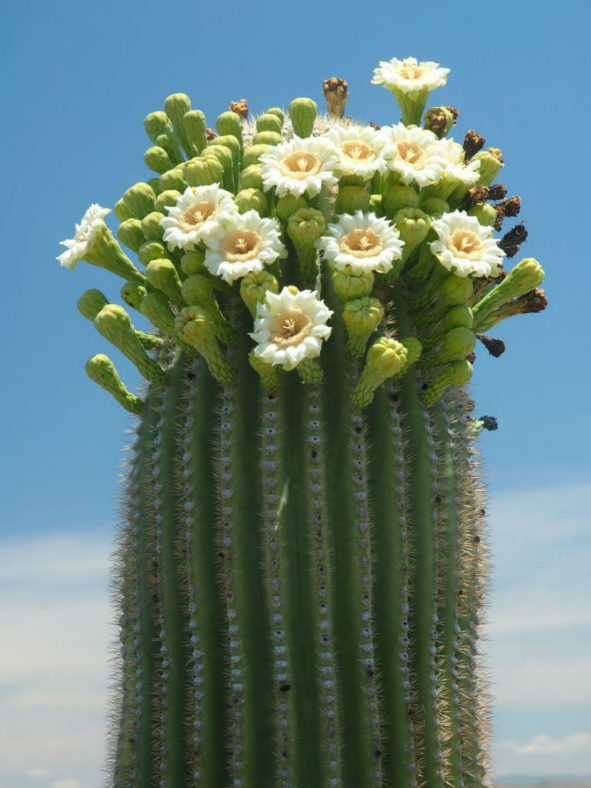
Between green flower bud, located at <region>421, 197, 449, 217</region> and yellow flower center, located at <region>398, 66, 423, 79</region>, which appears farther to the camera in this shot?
yellow flower center, located at <region>398, 66, 423, 79</region>

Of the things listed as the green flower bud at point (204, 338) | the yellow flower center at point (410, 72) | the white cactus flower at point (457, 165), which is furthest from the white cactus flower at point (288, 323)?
the yellow flower center at point (410, 72)

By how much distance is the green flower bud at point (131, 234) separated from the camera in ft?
18.6

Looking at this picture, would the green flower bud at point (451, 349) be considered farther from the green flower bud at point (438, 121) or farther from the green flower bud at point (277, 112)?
the green flower bud at point (277, 112)

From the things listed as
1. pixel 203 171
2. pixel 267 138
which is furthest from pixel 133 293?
pixel 267 138

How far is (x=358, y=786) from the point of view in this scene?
190 inches

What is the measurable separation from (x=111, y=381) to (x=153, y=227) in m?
0.94

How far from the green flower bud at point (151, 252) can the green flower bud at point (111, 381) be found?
27.7 inches

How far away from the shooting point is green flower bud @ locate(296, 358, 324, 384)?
194 inches

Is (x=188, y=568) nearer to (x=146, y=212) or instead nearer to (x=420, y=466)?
(x=420, y=466)

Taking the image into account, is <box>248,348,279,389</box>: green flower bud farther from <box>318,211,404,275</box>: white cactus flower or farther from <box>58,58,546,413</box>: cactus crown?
<box>318,211,404,275</box>: white cactus flower

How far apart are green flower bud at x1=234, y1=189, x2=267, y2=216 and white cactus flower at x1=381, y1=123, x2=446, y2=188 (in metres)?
0.72

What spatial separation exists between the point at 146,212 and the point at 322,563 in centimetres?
241

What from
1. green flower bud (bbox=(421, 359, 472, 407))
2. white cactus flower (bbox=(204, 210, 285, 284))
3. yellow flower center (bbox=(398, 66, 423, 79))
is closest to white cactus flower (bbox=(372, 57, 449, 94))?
yellow flower center (bbox=(398, 66, 423, 79))

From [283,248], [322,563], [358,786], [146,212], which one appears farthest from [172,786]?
[146,212]
